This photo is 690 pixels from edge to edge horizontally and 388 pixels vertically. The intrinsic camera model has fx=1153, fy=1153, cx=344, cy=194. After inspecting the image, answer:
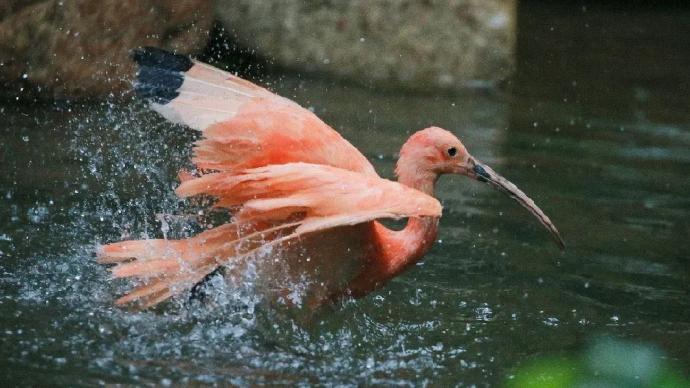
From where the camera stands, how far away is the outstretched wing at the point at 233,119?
495 cm

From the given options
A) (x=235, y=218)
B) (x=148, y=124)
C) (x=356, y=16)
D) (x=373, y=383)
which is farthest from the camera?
(x=356, y=16)

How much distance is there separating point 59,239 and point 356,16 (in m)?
4.72

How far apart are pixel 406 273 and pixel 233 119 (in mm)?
1435

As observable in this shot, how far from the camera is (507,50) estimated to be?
1003 centimetres

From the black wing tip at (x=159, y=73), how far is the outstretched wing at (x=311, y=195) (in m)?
0.63

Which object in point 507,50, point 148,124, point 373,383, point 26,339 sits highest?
point 507,50

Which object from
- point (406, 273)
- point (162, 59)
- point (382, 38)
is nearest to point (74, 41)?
point (382, 38)

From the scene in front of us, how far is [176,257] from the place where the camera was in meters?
4.88

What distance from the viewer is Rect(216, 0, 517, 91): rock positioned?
9883mm

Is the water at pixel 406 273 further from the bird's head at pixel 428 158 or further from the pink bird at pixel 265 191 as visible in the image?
the bird's head at pixel 428 158

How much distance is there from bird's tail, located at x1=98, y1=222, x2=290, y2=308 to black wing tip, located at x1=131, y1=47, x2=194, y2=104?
0.69 metres

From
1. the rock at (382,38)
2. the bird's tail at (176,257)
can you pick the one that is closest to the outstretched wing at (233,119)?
the bird's tail at (176,257)

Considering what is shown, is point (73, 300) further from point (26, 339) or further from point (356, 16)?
point (356, 16)

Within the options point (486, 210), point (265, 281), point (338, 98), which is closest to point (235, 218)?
point (265, 281)
